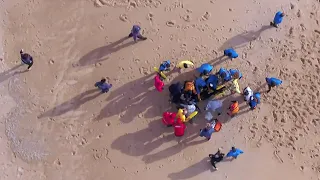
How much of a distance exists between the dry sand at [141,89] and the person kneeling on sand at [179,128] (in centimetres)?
31

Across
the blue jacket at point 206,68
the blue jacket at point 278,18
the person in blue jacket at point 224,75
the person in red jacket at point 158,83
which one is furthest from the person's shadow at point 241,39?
the person in red jacket at point 158,83

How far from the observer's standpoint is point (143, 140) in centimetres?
1450

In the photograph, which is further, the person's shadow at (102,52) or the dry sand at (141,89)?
the person's shadow at (102,52)

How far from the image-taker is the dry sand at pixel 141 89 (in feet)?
46.7

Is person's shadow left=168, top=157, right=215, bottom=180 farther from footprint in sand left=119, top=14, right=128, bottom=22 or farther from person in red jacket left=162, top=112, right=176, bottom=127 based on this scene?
footprint in sand left=119, top=14, right=128, bottom=22

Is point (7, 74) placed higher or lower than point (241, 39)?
lower

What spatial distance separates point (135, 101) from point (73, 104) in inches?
83.9

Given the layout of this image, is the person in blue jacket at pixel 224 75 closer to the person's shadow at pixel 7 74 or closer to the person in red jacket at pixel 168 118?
the person in red jacket at pixel 168 118

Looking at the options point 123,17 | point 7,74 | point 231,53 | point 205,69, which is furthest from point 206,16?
point 7,74

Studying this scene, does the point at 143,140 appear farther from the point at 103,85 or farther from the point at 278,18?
the point at 278,18

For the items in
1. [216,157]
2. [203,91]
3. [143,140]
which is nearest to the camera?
[216,157]

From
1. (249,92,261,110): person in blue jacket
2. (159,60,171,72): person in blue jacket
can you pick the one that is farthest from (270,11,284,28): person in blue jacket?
(159,60,171,72): person in blue jacket

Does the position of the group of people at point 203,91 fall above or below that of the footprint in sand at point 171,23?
below

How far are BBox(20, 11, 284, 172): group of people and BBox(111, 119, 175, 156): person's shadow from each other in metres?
0.37
